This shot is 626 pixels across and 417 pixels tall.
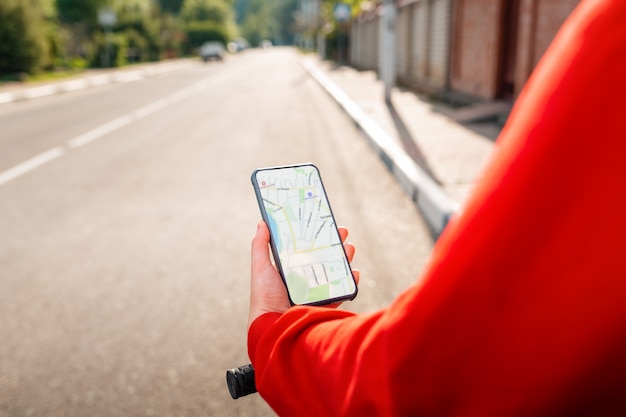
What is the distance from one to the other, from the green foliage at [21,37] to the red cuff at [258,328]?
94.1 feet

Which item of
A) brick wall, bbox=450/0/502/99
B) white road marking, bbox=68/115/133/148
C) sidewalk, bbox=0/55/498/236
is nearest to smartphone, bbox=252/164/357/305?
sidewalk, bbox=0/55/498/236

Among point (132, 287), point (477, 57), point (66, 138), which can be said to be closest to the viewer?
point (132, 287)

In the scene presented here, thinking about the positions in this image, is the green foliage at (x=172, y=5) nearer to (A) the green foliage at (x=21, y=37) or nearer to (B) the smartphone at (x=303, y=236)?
(A) the green foliage at (x=21, y=37)

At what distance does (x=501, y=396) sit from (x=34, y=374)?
2.91 meters

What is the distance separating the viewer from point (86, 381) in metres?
2.99

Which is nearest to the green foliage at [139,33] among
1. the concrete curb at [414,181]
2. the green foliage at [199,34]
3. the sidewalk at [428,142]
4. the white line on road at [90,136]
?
the green foliage at [199,34]

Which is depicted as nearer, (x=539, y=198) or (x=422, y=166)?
(x=539, y=198)

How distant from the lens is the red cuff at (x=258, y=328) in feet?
3.21

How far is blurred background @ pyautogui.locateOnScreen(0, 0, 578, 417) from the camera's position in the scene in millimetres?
3139

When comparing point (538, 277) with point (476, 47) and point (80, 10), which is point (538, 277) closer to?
point (476, 47)

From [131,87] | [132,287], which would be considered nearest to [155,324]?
[132,287]

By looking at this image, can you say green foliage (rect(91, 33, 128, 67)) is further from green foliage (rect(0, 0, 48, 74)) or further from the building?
the building

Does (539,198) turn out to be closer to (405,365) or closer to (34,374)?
(405,365)

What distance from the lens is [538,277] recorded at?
1.96 feet
